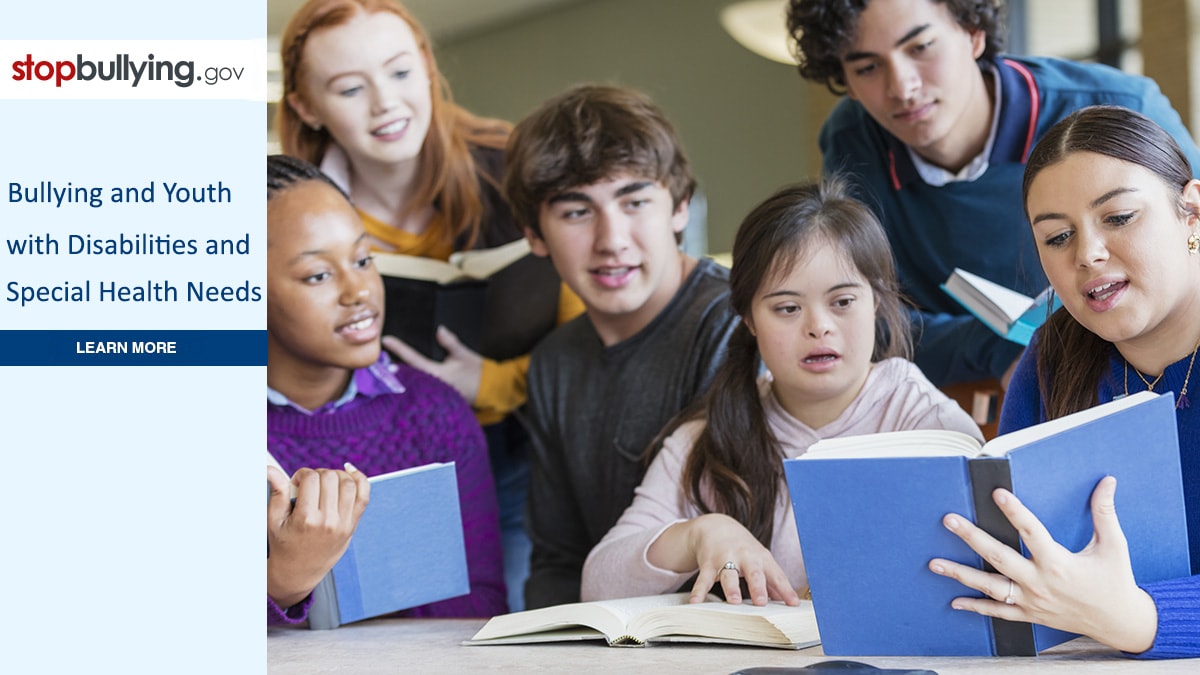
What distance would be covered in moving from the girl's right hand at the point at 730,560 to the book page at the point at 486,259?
858mm

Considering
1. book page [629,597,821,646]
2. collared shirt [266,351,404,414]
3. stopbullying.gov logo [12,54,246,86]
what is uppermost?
stopbullying.gov logo [12,54,246,86]

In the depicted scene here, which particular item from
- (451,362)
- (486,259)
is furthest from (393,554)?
(486,259)

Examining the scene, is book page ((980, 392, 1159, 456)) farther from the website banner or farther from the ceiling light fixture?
the ceiling light fixture

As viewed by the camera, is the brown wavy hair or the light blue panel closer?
the light blue panel

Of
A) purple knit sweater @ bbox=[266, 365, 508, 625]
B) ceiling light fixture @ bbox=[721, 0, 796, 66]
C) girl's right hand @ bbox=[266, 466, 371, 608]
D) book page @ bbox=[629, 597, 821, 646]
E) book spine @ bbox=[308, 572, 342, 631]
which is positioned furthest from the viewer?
ceiling light fixture @ bbox=[721, 0, 796, 66]

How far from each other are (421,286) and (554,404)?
34cm

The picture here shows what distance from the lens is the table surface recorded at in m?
1.07

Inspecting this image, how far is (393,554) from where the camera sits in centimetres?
152

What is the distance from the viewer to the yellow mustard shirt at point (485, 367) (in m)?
2.23

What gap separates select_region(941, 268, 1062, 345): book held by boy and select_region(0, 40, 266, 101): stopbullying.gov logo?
1.07 metres

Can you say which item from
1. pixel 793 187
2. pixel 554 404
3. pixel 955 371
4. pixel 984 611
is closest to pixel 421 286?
pixel 554 404

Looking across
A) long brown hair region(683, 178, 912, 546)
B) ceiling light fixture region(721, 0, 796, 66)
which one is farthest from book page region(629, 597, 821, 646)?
ceiling light fixture region(721, 0, 796, 66)

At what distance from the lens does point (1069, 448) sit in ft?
3.42

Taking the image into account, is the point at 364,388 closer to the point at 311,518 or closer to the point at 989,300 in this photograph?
the point at 311,518
